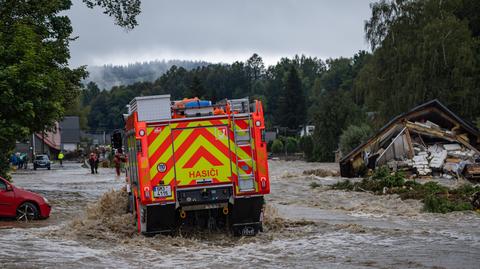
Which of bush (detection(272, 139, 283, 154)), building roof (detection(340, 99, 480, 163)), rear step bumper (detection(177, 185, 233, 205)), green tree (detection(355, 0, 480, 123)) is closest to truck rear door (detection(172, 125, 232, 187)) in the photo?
rear step bumper (detection(177, 185, 233, 205))

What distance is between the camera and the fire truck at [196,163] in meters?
14.6

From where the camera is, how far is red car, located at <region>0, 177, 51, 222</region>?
2117cm

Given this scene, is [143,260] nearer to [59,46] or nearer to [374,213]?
[374,213]

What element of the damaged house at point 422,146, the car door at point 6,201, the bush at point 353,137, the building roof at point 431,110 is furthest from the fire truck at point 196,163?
the bush at point 353,137

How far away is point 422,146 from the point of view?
38.4 m

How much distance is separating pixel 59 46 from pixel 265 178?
21.1 m

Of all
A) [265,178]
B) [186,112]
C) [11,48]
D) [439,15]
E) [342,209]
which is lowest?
[342,209]

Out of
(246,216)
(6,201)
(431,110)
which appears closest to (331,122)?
(431,110)

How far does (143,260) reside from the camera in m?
12.5

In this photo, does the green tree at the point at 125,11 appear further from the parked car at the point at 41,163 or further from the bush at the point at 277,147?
the bush at the point at 277,147

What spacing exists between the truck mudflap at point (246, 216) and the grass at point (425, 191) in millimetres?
7367

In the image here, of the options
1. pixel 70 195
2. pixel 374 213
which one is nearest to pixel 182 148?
pixel 374 213

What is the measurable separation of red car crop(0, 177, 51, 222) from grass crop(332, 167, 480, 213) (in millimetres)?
10812

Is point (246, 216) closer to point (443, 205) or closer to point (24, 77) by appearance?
point (443, 205)
